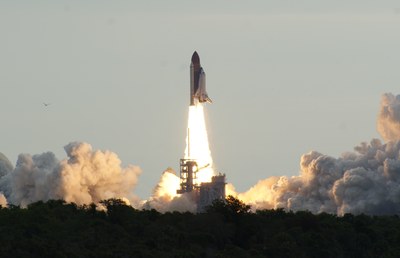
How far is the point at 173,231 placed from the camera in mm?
191500

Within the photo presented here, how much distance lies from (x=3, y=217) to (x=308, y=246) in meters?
27.0

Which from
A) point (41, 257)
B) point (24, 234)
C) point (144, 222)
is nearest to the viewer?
point (41, 257)

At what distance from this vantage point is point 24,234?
18488 centimetres

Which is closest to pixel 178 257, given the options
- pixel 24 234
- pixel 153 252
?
pixel 153 252

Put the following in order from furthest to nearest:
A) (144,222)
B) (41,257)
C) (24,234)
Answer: (144,222)
(24,234)
(41,257)

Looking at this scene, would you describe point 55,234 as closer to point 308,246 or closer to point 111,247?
point 111,247

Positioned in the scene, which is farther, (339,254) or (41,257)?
(339,254)

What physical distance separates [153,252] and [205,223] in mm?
17856

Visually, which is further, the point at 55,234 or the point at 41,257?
the point at 55,234

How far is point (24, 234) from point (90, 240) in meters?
6.19

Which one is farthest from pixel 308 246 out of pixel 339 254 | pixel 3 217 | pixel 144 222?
pixel 3 217

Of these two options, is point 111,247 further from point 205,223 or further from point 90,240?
point 205,223

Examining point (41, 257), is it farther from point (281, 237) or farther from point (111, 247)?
point (281, 237)

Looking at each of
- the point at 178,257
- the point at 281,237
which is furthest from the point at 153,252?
the point at 281,237
